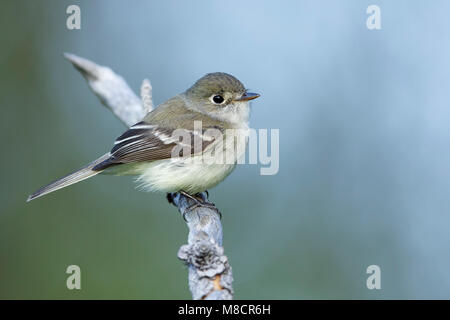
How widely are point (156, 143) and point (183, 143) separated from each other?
0.60ft

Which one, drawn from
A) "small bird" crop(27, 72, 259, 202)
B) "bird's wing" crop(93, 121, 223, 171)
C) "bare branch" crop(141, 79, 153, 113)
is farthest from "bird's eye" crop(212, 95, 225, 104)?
"bare branch" crop(141, 79, 153, 113)

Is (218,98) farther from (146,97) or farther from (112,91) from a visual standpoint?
(112,91)

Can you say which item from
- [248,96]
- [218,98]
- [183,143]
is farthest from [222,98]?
[183,143]

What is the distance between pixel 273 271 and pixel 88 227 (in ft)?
6.13

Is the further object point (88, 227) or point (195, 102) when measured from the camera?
point (88, 227)

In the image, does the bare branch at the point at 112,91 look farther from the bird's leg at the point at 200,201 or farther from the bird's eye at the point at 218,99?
the bird's leg at the point at 200,201

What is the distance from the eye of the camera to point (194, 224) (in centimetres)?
276

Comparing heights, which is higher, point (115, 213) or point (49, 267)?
point (115, 213)

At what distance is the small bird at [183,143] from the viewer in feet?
10.5

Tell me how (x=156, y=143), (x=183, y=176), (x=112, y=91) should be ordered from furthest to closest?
(x=112, y=91) < (x=156, y=143) < (x=183, y=176)

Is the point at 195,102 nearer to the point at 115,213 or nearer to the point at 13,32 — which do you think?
the point at 115,213

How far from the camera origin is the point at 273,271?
4750 mm

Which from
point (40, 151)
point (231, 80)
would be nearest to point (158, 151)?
point (231, 80)

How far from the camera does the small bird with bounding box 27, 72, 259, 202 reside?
3.21m
